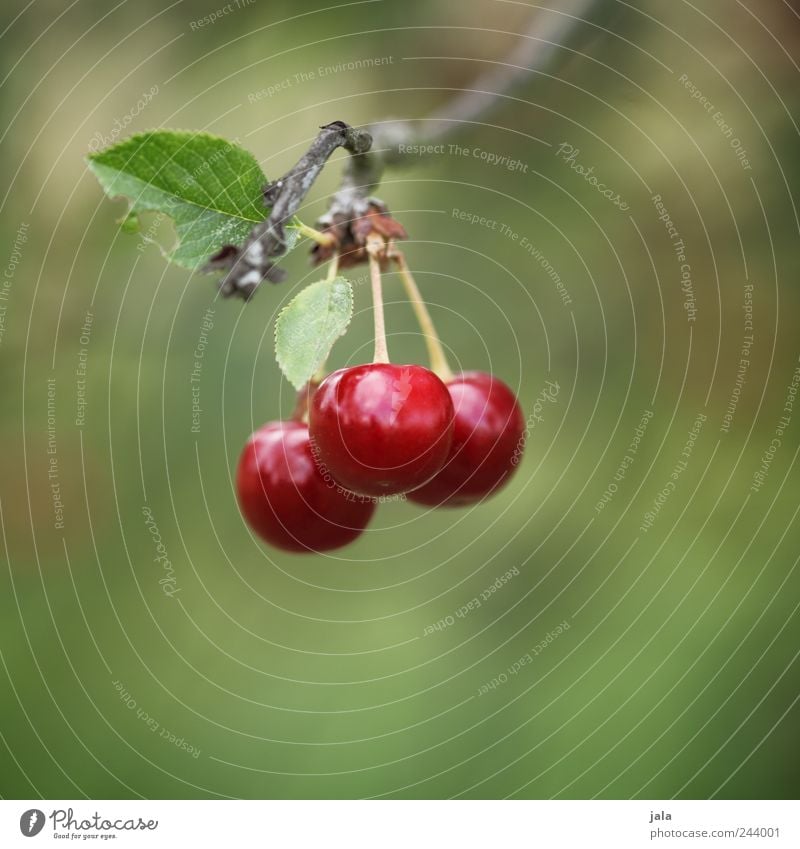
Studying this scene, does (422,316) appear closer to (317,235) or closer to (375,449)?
(317,235)

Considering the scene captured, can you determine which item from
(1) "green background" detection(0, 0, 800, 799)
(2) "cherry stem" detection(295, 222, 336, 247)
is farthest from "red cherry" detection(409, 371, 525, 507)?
(1) "green background" detection(0, 0, 800, 799)

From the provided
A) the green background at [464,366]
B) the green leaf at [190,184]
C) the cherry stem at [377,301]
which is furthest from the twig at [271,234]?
the green background at [464,366]

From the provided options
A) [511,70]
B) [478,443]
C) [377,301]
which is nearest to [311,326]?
[377,301]

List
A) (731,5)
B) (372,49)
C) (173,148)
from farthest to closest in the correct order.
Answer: (372,49) → (731,5) → (173,148)

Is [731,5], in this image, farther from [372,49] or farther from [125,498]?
[125,498]

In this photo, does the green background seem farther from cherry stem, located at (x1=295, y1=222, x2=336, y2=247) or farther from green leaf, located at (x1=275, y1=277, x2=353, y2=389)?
green leaf, located at (x1=275, y1=277, x2=353, y2=389)
